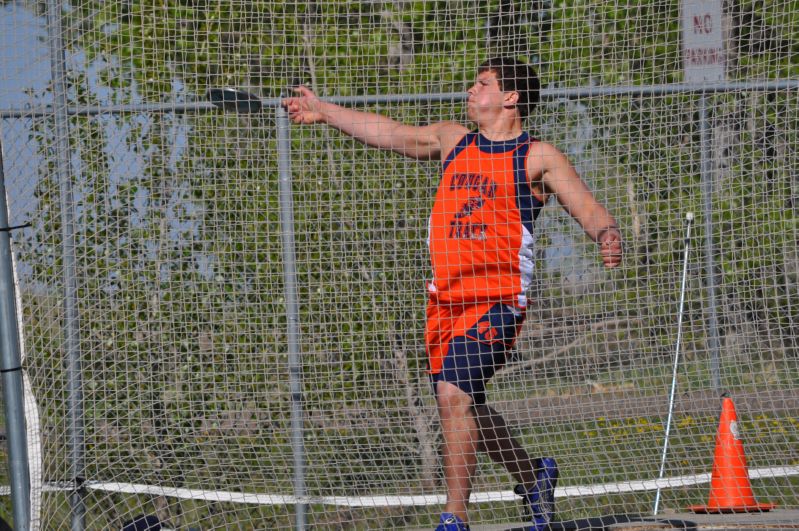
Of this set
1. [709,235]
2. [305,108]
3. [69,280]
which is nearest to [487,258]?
[305,108]

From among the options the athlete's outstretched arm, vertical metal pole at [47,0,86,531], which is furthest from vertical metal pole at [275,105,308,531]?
the athlete's outstretched arm

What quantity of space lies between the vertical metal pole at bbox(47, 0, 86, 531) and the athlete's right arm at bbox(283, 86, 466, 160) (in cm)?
103

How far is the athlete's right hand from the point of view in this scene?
4.24 metres

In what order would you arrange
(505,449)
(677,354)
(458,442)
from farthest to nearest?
(677,354)
(505,449)
(458,442)

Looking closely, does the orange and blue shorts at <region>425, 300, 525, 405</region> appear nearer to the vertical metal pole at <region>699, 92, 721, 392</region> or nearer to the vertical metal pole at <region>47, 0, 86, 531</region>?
the vertical metal pole at <region>699, 92, 721, 392</region>

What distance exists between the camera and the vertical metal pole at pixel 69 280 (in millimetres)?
4176

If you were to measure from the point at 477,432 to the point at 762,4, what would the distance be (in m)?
2.75

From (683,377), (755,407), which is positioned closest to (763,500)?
(755,407)

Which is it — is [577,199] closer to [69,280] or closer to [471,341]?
[471,341]

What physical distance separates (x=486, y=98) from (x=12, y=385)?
2.23 m

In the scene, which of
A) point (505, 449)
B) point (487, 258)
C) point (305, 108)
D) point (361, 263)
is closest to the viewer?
point (487, 258)

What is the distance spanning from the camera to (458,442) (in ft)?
12.4

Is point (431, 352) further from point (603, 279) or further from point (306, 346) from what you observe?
point (603, 279)

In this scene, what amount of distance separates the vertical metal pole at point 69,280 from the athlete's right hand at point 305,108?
3.22ft
